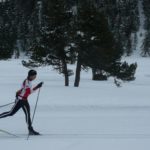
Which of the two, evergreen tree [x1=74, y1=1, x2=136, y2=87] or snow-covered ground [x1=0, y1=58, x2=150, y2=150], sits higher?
evergreen tree [x1=74, y1=1, x2=136, y2=87]

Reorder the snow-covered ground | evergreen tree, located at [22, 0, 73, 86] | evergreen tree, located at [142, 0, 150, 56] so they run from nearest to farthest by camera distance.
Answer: the snow-covered ground
evergreen tree, located at [22, 0, 73, 86]
evergreen tree, located at [142, 0, 150, 56]

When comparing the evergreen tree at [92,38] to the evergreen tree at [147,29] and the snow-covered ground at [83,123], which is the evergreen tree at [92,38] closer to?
the snow-covered ground at [83,123]

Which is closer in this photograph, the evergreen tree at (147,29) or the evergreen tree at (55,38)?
the evergreen tree at (55,38)

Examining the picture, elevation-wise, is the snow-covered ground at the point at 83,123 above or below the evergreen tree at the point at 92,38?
below

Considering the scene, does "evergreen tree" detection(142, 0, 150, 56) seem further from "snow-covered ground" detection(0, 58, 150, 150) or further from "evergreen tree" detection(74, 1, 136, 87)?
"snow-covered ground" detection(0, 58, 150, 150)

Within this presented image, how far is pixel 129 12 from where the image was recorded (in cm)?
13688

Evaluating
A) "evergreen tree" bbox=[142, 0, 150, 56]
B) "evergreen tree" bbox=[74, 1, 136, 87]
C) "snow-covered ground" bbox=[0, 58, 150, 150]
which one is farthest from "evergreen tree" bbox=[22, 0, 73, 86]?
"evergreen tree" bbox=[142, 0, 150, 56]

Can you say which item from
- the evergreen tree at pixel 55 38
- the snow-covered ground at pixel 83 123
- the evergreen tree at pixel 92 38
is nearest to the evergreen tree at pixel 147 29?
the evergreen tree at pixel 92 38

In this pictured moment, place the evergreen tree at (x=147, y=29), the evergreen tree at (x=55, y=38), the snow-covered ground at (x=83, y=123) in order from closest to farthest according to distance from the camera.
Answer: the snow-covered ground at (x=83, y=123)
the evergreen tree at (x=55, y=38)
the evergreen tree at (x=147, y=29)

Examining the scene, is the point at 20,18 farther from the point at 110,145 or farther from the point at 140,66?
the point at 110,145

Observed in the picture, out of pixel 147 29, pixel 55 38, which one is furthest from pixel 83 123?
pixel 147 29

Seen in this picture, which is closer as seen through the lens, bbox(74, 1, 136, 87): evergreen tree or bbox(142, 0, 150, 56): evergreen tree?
bbox(74, 1, 136, 87): evergreen tree

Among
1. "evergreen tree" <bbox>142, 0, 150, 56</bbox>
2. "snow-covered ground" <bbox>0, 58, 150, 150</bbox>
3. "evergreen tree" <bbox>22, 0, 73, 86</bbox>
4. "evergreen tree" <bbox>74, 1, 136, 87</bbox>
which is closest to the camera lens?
"snow-covered ground" <bbox>0, 58, 150, 150</bbox>

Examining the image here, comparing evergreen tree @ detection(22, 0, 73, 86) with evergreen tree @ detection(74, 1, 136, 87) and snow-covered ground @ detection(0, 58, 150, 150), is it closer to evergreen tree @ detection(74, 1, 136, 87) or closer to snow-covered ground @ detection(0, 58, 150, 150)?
evergreen tree @ detection(74, 1, 136, 87)
